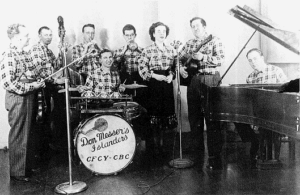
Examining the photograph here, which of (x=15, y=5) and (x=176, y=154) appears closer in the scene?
(x=176, y=154)

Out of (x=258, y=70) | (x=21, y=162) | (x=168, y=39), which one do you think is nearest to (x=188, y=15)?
(x=168, y=39)

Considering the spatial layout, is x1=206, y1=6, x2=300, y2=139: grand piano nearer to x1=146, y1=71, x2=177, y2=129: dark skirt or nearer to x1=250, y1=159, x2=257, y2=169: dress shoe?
x1=250, y1=159, x2=257, y2=169: dress shoe

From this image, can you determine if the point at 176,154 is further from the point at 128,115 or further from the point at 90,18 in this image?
the point at 90,18

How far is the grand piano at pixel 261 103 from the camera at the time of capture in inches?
93.6

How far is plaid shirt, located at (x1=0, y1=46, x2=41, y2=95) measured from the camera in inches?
119

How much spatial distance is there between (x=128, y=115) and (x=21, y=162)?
98 cm

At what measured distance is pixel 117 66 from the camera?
444 cm

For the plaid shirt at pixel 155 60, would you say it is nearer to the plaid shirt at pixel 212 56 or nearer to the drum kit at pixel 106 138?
the plaid shirt at pixel 212 56

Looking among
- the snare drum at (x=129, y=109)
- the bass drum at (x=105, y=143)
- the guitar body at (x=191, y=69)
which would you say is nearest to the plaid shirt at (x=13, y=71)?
the bass drum at (x=105, y=143)

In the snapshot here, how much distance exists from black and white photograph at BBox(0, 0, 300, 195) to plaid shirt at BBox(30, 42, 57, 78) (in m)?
0.01

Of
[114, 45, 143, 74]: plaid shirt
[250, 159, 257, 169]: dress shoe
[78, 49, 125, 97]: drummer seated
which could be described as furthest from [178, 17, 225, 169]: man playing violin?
[78, 49, 125, 97]: drummer seated

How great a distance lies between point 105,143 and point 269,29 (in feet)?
5.16

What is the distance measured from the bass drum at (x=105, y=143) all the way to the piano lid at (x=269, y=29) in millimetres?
1273

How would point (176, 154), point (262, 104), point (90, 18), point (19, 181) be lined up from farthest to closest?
point (90, 18) → point (176, 154) → point (19, 181) → point (262, 104)
